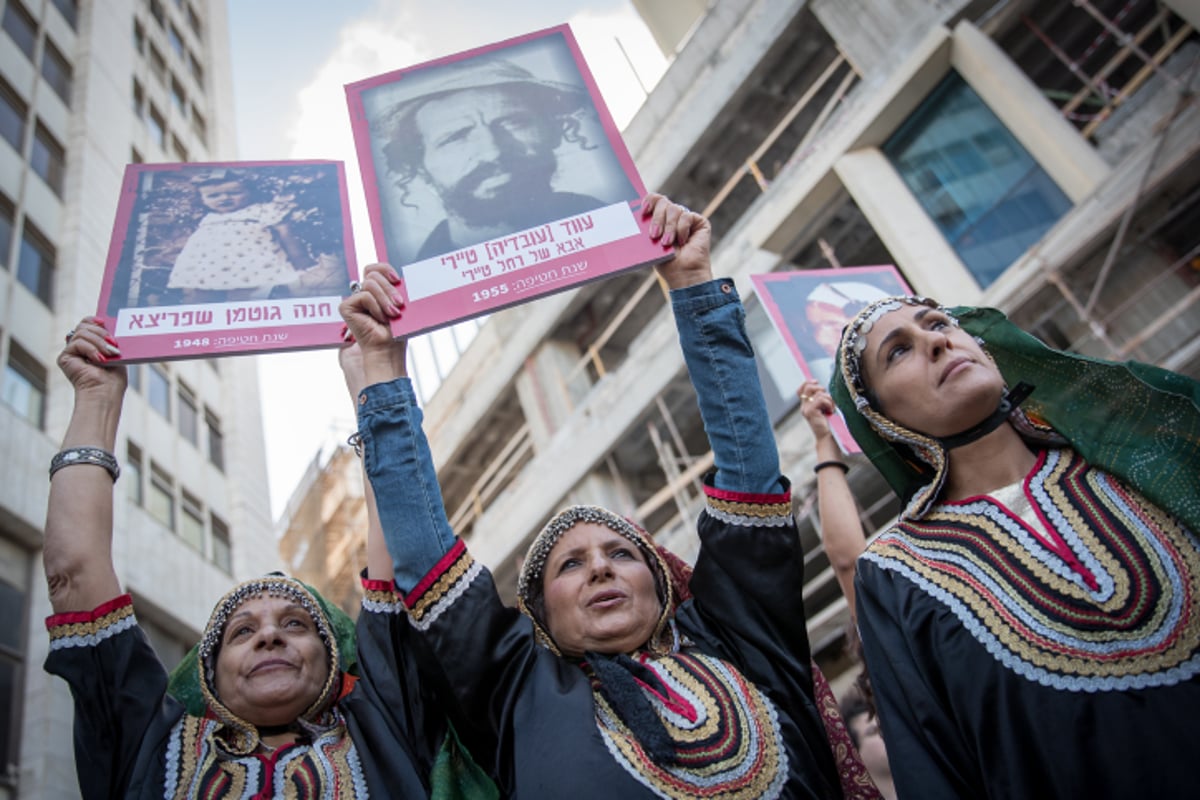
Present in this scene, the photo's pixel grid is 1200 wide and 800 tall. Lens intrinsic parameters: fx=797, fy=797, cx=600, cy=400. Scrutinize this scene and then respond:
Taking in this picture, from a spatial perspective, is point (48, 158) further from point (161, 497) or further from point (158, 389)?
point (161, 497)

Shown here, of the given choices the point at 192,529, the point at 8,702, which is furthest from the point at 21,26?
the point at 8,702

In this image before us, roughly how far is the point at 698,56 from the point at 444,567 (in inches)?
527

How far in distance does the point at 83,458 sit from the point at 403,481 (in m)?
1.12

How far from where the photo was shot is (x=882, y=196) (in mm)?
10008

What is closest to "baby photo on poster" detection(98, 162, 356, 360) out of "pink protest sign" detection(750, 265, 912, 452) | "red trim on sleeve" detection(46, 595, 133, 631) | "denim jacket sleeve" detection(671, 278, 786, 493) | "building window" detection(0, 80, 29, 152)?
"red trim on sleeve" detection(46, 595, 133, 631)

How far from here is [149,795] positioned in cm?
204

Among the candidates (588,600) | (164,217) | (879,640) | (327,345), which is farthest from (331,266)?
(879,640)

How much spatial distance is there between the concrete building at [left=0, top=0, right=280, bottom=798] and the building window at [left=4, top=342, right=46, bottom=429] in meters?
0.02

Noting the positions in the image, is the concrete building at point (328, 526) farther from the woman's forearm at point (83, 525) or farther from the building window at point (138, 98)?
the woman's forearm at point (83, 525)

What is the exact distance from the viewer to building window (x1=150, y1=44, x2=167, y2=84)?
1715cm

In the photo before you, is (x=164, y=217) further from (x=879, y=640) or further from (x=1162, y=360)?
(x=1162, y=360)

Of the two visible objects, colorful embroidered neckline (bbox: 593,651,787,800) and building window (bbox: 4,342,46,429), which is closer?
colorful embroidered neckline (bbox: 593,651,787,800)

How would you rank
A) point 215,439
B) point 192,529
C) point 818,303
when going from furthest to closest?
point 215,439 → point 192,529 → point 818,303

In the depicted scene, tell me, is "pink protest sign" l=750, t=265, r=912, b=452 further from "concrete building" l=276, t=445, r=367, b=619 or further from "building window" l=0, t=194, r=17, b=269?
"concrete building" l=276, t=445, r=367, b=619
